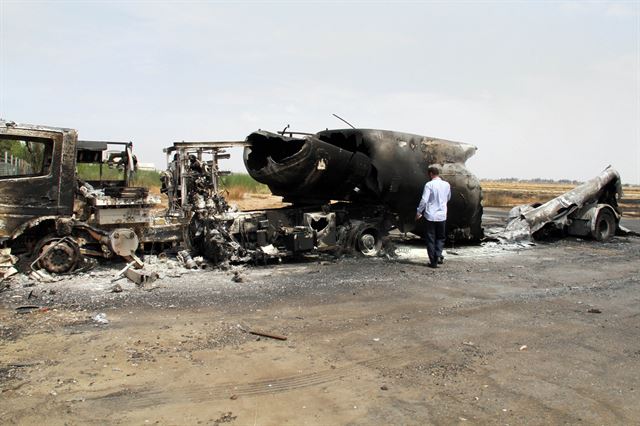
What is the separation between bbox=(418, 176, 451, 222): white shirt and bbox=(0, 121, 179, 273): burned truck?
4659mm

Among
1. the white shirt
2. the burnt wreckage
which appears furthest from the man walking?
the burnt wreckage

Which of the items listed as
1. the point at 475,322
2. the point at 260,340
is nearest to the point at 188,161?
the point at 260,340

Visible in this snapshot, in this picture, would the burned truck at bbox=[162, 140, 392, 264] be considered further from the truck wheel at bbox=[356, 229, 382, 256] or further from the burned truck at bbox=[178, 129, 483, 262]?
the truck wheel at bbox=[356, 229, 382, 256]

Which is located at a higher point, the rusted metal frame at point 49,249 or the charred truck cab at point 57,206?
the charred truck cab at point 57,206

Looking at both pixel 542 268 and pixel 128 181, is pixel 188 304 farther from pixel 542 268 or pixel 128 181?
pixel 542 268

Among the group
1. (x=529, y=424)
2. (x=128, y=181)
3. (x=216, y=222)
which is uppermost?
(x=128, y=181)

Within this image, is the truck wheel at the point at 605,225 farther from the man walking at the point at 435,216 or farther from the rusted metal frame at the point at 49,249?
the rusted metal frame at the point at 49,249

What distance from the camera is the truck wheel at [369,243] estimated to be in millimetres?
10461

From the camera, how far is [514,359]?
4.77m

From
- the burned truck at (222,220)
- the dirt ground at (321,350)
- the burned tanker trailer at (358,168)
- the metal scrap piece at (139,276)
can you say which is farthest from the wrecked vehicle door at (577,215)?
the metal scrap piece at (139,276)

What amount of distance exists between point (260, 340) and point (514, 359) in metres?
2.37

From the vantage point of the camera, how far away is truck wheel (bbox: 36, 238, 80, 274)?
7.82 m

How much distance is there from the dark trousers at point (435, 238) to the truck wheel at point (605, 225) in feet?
20.6

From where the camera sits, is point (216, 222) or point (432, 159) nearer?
point (216, 222)
